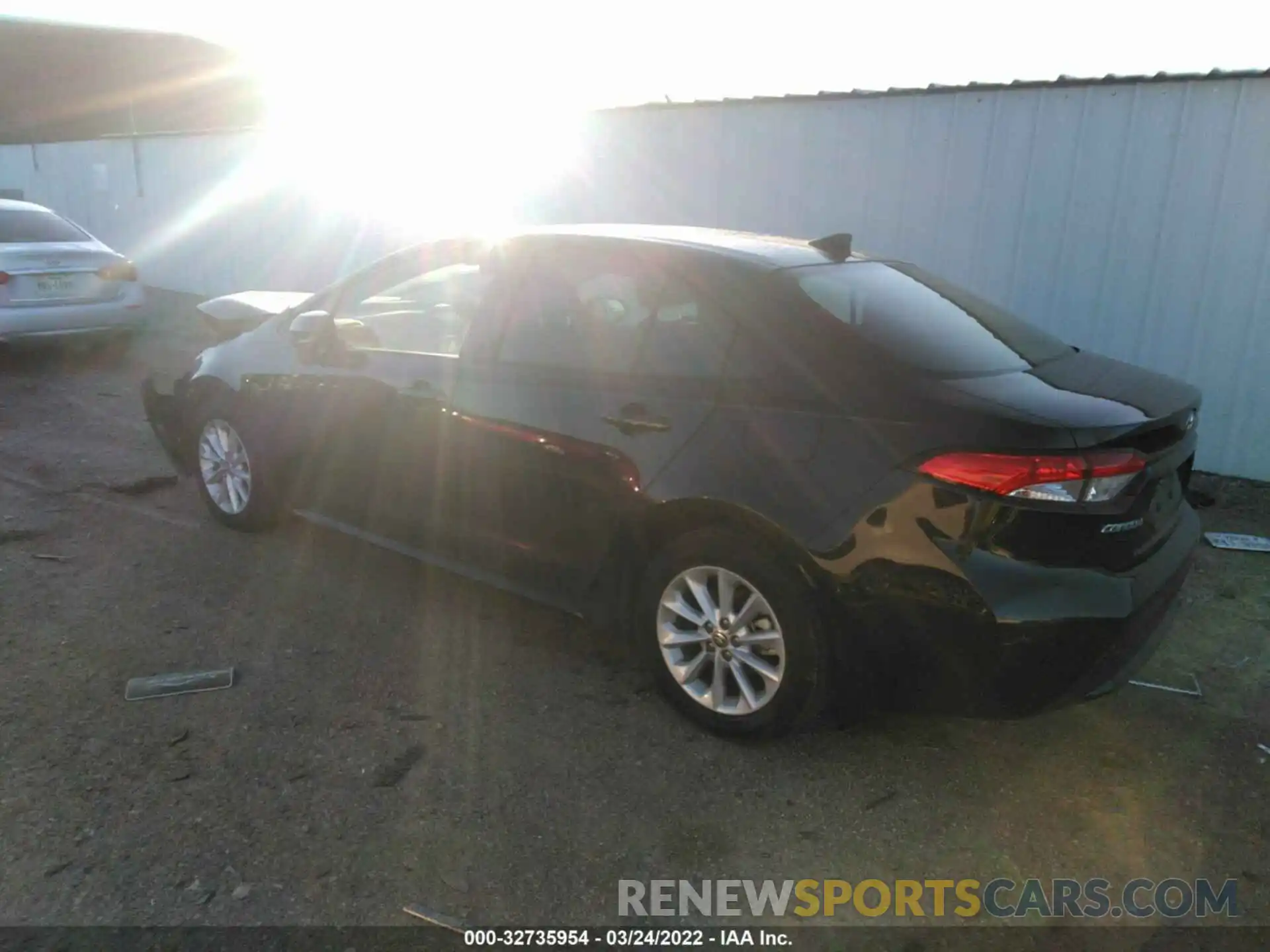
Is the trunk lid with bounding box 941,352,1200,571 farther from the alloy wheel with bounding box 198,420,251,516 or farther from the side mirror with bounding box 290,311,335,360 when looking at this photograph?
the alloy wheel with bounding box 198,420,251,516

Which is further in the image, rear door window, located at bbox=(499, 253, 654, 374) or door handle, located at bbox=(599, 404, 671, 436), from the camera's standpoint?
rear door window, located at bbox=(499, 253, 654, 374)

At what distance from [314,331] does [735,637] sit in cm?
243

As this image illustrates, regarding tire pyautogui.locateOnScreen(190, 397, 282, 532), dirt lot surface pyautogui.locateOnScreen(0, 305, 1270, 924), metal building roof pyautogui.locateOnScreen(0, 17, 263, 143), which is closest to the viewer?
dirt lot surface pyautogui.locateOnScreen(0, 305, 1270, 924)

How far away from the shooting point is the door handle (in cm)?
333

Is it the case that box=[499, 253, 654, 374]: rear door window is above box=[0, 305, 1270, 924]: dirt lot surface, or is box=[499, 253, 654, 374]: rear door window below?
above

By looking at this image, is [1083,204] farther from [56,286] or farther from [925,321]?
[56,286]

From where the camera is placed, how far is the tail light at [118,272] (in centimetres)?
963

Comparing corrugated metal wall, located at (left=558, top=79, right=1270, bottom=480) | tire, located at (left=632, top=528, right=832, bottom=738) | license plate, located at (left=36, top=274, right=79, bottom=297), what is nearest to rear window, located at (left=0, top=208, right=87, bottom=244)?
license plate, located at (left=36, top=274, right=79, bottom=297)

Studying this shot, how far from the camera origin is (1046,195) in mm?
6715

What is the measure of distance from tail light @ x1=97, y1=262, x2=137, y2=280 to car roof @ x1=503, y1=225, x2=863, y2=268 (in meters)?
7.35

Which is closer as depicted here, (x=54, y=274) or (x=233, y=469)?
(x=233, y=469)

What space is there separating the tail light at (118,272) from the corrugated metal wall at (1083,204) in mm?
6182

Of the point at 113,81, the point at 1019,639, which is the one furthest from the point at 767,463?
the point at 113,81

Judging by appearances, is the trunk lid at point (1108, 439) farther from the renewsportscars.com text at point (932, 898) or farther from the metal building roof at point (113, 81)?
the metal building roof at point (113, 81)
